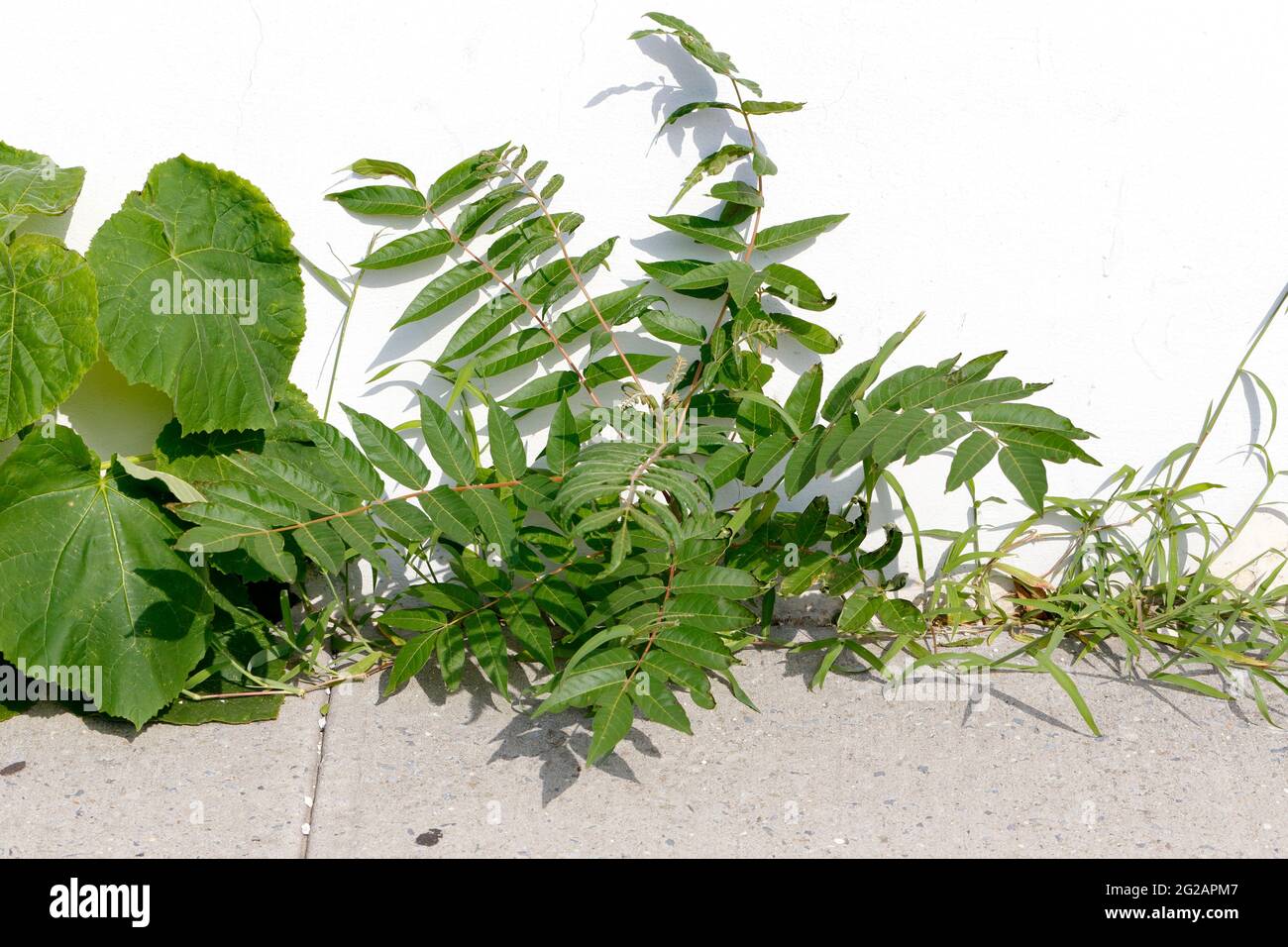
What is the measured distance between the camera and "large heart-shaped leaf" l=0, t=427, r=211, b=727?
244 cm

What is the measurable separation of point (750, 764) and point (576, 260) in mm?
1190

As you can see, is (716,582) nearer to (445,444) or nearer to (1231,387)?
(445,444)

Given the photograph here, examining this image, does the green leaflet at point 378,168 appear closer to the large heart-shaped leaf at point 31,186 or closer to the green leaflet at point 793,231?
the large heart-shaped leaf at point 31,186

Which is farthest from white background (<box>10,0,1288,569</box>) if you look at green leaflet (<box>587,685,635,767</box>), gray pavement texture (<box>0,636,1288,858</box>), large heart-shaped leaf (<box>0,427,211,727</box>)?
green leaflet (<box>587,685,635,767</box>)

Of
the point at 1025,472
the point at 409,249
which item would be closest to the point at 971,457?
the point at 1025,472

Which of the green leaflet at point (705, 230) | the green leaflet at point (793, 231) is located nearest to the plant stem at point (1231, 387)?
the green leaflet at point (793, 231)

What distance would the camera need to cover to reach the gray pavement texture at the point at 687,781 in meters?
2.29

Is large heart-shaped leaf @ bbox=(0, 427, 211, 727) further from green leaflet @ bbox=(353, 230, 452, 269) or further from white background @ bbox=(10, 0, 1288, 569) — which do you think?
green leaflet @ bbox=(353, 230, 452, 269)

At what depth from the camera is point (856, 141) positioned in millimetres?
2820

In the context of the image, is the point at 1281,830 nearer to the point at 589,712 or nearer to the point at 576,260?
the point at 589,712

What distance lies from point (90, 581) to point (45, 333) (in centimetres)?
51

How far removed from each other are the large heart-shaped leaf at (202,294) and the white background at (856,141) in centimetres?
11

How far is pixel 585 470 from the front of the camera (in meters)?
2.23

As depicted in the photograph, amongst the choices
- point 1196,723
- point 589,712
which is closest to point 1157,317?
point 1196,723
